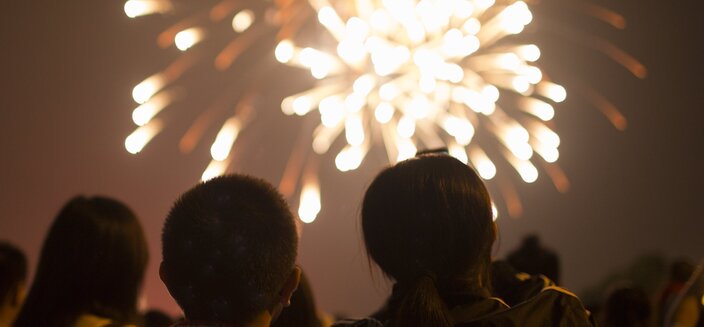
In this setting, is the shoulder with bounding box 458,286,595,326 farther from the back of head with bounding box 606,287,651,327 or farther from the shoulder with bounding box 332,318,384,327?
the back of head with bounding box 606,287,651,327

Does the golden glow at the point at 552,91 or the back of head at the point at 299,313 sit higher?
the golden glow at the point at 552,91

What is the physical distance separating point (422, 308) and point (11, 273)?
212 centimetres

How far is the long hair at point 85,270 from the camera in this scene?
9.61ft

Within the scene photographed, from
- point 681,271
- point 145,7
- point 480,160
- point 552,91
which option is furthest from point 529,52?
point 681,271

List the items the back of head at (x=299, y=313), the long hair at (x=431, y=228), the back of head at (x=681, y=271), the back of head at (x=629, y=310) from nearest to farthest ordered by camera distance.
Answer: the long hair at (x=431, y=228)
the back of head at (x=299, y=313)
the back of head at (x=629, y=310)
the back of head at (x=681, y=271)

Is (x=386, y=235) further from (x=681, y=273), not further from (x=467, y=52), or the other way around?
A: (x=467, y=52)

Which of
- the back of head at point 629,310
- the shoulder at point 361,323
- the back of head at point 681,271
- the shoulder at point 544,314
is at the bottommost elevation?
the back of head at point 629,310

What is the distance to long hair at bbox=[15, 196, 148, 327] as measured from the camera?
293cm

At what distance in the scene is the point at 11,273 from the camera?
3.79 m

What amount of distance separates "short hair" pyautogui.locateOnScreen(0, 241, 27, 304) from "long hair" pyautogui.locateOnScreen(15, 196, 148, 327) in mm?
818

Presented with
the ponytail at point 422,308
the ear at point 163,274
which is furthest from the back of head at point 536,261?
the ear at point 163,274

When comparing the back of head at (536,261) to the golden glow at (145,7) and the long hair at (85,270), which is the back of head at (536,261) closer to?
the long hair at (85,270)

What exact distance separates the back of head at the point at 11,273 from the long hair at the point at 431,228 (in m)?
1.89

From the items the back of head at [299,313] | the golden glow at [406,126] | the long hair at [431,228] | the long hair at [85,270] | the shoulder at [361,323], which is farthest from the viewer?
the golden glow at [406,126]
